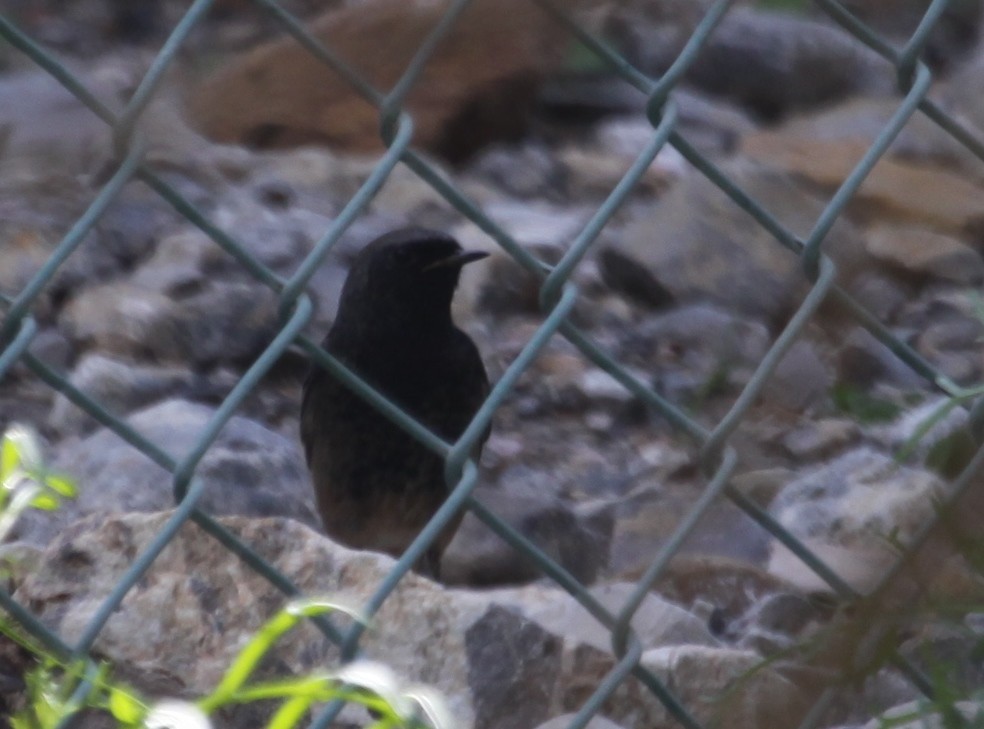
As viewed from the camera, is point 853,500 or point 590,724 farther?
point 853,500

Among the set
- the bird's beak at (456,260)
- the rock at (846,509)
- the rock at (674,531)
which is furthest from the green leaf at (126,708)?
the bird's beak at (456,260)

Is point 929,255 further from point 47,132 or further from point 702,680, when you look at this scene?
point 702,680

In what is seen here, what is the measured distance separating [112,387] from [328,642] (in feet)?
7.60

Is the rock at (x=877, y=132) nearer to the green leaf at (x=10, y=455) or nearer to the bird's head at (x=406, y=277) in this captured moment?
the bird's head at (x=406, y=277)

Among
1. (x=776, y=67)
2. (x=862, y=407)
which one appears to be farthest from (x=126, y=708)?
(x=776, y=67)

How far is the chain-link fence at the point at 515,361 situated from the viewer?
5.56 feet

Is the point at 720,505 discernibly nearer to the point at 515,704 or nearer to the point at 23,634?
the point at 515,704

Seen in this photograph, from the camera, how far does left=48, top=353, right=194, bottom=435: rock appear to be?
436 centimetres

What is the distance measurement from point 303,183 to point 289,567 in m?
3.85

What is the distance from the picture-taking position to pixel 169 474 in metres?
3.57

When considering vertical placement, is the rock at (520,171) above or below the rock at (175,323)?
A: above

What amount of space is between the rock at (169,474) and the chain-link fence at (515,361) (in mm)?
1588

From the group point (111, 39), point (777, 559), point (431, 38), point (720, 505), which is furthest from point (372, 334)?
point (111, 39)

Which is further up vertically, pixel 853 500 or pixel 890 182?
pixel 890 182
